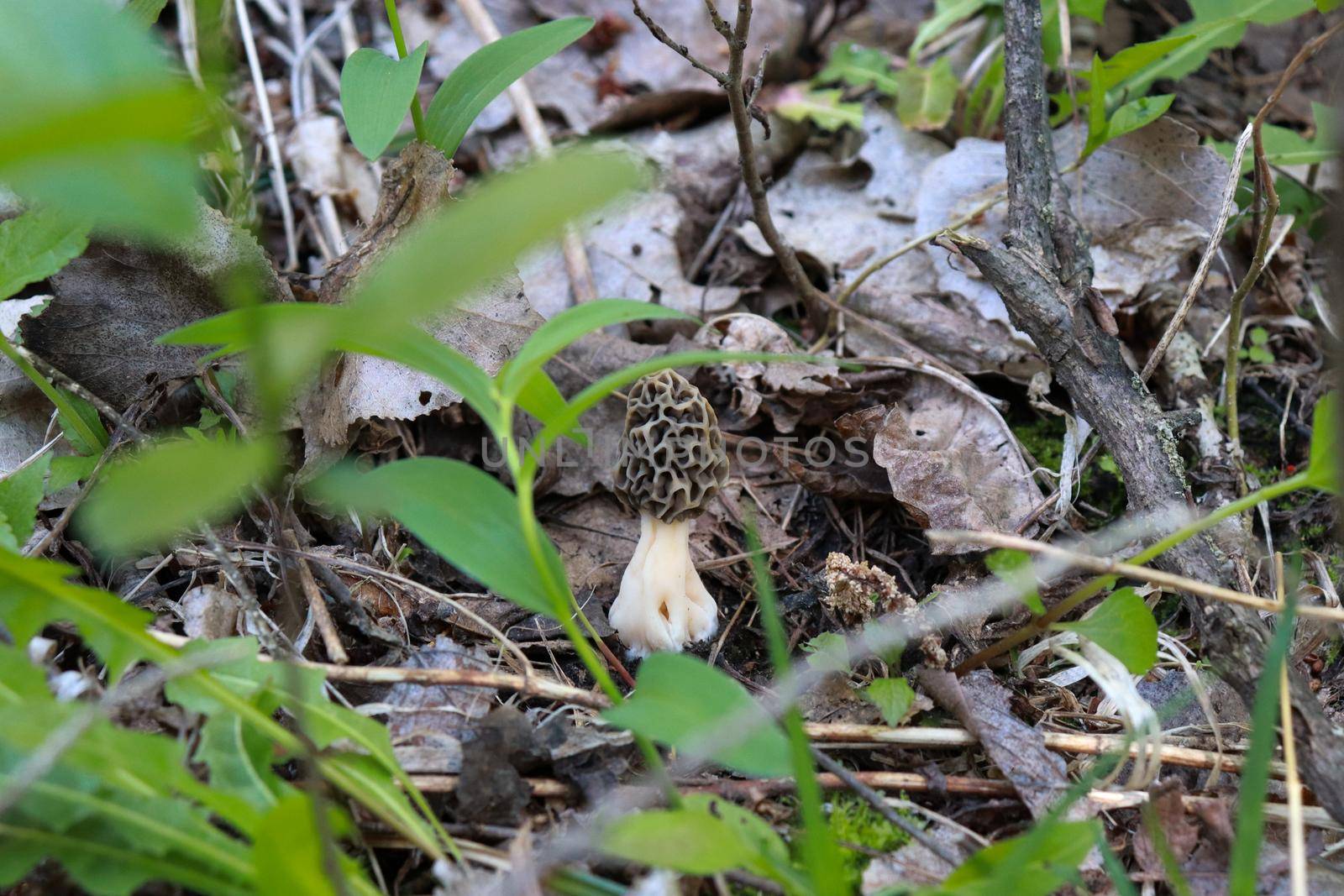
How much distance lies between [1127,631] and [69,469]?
7.48 ft

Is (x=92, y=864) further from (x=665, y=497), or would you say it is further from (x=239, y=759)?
(x=665, y=497)

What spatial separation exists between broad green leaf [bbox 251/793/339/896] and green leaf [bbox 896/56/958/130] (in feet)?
10.5

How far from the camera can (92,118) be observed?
2.43 ft

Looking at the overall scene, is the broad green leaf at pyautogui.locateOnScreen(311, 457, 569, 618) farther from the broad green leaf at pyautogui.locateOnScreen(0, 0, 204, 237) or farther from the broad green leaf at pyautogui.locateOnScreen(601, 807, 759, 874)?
the broad green leaf at pyautogui.locateOnScreen(0, 0, 204, 237)

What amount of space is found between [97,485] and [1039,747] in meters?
2.11

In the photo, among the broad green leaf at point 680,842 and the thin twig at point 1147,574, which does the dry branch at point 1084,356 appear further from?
the broad green leaf at point 680,842

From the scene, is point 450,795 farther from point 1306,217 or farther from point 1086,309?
point 1306,217

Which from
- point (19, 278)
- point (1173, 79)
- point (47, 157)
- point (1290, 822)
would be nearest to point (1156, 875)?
point (1290, 822)

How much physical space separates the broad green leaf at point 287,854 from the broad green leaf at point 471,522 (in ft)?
1.45

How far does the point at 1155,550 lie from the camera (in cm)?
181

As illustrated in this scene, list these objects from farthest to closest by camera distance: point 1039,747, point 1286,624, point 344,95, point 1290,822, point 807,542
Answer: point 807,542
point 344,95
point 1039,747
point 1290,822
point 1286,624

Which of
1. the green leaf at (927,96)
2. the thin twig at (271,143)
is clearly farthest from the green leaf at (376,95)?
the green leaf at (927,96)

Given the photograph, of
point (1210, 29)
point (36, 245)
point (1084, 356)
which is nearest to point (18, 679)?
point (36, 245)

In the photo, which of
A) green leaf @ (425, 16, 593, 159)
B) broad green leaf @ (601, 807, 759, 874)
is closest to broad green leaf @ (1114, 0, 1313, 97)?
green leaf @ (425, 16, 593, 159)
